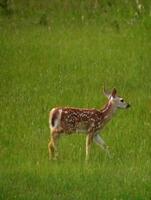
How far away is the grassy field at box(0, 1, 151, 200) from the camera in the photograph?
15.1m

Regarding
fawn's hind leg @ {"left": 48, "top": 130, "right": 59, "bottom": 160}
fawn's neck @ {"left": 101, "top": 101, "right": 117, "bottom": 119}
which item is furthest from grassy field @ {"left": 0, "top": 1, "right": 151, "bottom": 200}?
fawn's neck @ {"left": 101, "top": 101, "right": 117, "bottom": 119}

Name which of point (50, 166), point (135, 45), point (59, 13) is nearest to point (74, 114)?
point (50, 166)

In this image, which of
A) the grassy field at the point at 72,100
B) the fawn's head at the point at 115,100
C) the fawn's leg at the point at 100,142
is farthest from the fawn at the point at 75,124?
the fawn's head at the point at 115,100

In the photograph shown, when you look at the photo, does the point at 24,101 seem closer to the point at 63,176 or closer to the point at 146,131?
the point at 146,131

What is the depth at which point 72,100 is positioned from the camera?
21000mm

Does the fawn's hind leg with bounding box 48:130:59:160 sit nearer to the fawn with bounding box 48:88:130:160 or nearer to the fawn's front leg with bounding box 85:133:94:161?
the fawn with bounding box 48:88:130:160

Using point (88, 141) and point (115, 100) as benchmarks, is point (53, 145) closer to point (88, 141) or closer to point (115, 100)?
point (88, 141)

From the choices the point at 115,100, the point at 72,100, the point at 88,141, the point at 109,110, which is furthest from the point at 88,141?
the point at 72,100

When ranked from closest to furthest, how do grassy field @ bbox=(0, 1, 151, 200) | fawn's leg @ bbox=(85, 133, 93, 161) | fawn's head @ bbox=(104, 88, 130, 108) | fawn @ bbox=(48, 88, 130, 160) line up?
1. grassy field @ bbox=(0, 1, 151, 200)
2. fawn's leg @ bbox=(85, 133, 93, 161)
3. fawn @ bbox=(48, 88, 130, 160)
4. fawn's head @ bbox=(104, 88, 130, 108)

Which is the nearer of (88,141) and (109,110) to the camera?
(88,141)

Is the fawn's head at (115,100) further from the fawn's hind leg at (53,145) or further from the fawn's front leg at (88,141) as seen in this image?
the fawn's hind leg at (53,145)

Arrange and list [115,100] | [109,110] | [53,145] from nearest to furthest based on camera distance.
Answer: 1. [53,145]
2. [109,110]
3. [115,100]

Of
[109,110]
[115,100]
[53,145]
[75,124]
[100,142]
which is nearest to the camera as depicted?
[53,145]

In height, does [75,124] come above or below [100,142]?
above
